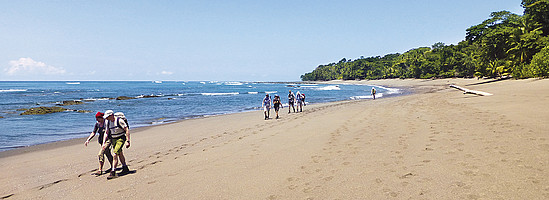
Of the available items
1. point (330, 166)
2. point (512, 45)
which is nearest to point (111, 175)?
point (330, 166)

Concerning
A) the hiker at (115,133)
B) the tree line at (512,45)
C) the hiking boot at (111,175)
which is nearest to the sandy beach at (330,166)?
the hiking boot at (111,175)

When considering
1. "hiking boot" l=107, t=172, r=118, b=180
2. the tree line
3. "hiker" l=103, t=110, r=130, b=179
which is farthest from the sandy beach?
the tree line

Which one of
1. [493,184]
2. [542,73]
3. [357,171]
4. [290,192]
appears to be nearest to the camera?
[493,184]

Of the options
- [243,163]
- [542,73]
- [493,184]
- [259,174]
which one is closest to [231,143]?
[243,163]

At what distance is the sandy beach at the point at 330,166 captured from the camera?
4801 millimetres

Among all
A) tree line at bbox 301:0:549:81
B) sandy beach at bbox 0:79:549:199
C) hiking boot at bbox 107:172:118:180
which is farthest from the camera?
tree line at bbox 301:0:549:81

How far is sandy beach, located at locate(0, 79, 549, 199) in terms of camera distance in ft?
15.8

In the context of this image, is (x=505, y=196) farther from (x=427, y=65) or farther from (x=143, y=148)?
(x=427, y=65)

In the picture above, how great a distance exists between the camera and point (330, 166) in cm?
637

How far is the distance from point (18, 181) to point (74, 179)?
1616 mm

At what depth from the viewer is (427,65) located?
93.8 m

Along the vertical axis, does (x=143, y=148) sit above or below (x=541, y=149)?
below

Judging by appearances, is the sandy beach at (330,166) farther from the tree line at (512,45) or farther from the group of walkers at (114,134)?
the tree line at (512,45)

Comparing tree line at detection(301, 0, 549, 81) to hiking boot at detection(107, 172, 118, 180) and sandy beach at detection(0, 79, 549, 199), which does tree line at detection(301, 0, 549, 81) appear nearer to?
sandy beach at detection(0, 79, 549, 199)
